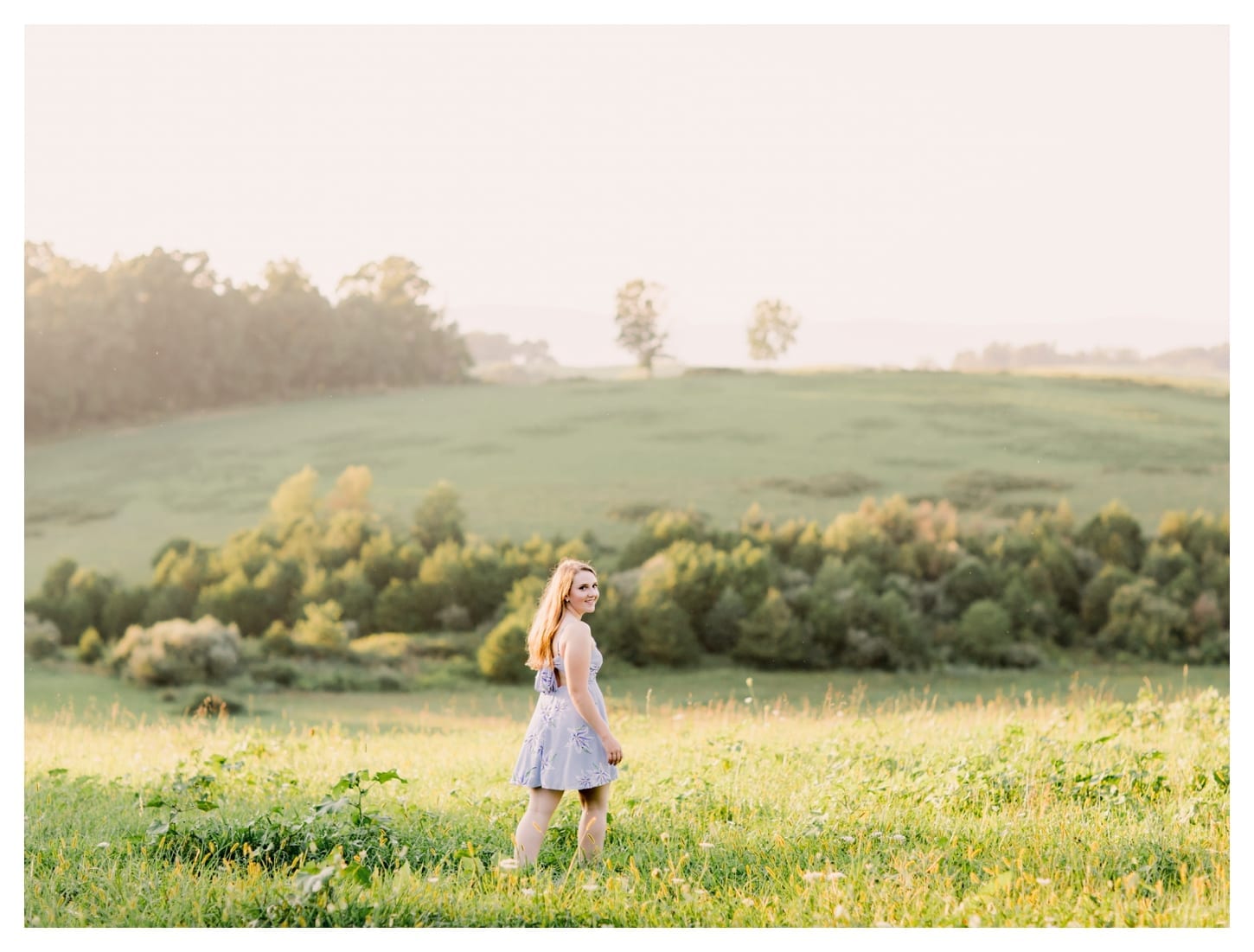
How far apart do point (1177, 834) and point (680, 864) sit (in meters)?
2.41

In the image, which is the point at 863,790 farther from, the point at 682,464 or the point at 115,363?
the point at 115,363

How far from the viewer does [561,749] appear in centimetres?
512

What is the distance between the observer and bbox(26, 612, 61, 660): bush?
680 inches

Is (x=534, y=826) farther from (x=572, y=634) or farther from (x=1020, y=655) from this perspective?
(x=1020, y=655)

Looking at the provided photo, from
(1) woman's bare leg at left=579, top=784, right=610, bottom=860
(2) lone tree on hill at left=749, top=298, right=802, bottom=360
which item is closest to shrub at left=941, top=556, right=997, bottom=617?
(2) lone tree on hill at left=749, top=298, right=802, bottom=360

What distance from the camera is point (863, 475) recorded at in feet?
67.8

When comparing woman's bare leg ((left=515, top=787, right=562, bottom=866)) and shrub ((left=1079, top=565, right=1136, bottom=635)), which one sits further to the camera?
shrub ((left=1079, top=565, right=1136, bottom=635))

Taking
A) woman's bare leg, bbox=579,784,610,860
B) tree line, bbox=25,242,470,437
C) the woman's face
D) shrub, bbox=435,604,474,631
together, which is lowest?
shrub, bbox=435,604,474,631

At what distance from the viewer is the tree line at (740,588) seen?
55.3 feet

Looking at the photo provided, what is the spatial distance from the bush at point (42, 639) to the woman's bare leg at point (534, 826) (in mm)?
14456

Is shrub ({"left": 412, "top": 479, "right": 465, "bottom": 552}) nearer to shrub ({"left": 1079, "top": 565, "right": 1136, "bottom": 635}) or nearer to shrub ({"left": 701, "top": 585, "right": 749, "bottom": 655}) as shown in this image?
shrub ({"left": 701, "top": 585, "right": 749, "bottom": 655})

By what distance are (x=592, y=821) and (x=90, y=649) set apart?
1428 cm

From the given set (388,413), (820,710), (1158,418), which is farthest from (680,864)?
(1158,418)

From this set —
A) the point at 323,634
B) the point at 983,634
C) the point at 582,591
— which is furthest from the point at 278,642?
the point at 582,591
